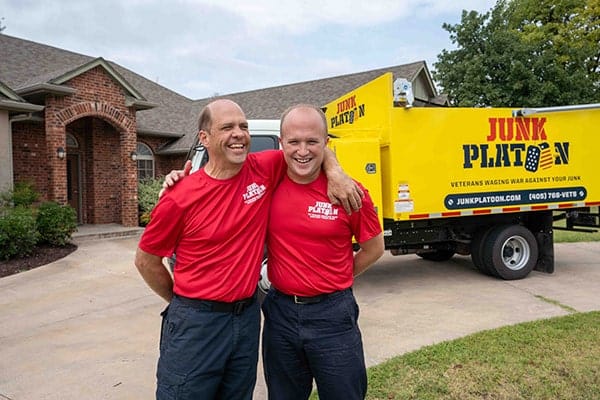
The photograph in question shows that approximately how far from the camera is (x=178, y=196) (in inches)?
85.3

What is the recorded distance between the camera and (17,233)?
941 centimetres

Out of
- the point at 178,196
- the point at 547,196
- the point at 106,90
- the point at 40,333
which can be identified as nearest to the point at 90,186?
the point at 106,90

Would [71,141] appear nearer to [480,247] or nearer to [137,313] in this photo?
[137,313]

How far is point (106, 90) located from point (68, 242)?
4.56 meters

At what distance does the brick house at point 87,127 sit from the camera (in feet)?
39.7

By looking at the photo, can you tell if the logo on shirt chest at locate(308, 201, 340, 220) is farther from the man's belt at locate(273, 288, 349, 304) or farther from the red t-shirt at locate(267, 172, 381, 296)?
the man's belt at locate(273, 288, 349, 304)

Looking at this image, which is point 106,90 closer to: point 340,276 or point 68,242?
point 68,242

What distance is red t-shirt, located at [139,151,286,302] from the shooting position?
214cm

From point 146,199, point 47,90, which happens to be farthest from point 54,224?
point 146,199

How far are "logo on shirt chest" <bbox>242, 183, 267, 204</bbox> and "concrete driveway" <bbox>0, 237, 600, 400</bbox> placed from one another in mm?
2116

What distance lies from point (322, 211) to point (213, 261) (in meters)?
0.56

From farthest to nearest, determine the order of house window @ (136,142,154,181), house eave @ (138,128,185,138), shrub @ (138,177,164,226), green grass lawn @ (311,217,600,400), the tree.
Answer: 1. the tree
2. house window @ (136,142,154,181)
3. house eave @ (138,128,185,138)
4. shrub @ (138,177,164,226)
5. green grass lawn @ (311,217,600,400)

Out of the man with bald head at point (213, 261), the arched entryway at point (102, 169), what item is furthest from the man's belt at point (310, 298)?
the arched entryway at point (102, 169)

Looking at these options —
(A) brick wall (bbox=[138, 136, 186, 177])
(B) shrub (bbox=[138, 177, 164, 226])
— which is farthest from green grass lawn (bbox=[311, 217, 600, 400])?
(A) brick wall (bbox=[138, 136, 186, 177])
